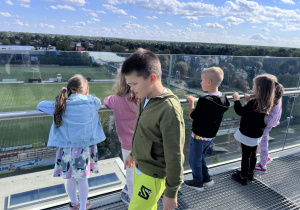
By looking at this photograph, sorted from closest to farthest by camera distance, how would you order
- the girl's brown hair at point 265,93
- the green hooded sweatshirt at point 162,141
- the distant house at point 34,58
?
the green hooded sweatshirt at point 162,141 → the girl's brown hair at point 265,93 → the distant house at point 34,58

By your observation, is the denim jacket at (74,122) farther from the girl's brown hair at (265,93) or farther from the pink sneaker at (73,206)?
the girl's brown hair at (265,93)

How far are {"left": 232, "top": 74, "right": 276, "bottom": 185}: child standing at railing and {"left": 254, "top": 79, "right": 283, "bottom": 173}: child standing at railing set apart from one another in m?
0.20

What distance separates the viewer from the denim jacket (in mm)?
1974

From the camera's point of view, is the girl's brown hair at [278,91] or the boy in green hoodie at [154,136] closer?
the boy in green hoodie at [154,136]

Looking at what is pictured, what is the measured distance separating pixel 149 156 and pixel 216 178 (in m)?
1.71

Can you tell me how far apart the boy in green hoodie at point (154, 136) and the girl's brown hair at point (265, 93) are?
147 centimetres

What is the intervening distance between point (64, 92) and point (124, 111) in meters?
0.55

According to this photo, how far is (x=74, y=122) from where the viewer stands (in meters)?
2.00

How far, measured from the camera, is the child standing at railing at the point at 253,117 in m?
2.50

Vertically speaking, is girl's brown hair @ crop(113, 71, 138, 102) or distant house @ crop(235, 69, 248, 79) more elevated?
girl's brown hair @ crop(113, 71, 138, 102)

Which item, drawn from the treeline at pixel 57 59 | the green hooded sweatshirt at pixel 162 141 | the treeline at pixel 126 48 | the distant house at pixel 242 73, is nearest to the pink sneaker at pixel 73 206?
the green hooded sweatshirt at pixel 162 141

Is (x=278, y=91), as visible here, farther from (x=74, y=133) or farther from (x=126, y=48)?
(x=126, y=48)

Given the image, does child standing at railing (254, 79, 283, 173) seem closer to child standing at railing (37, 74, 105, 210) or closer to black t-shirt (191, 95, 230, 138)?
black t-shirt (191, 95, 230, 138)

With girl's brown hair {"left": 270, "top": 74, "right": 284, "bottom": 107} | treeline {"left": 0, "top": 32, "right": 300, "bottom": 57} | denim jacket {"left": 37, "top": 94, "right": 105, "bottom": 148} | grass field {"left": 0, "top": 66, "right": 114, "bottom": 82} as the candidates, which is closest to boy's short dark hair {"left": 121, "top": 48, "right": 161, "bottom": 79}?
denim jacket {"left": 37, "top": 94, "right": 105, "bottom": 148}
